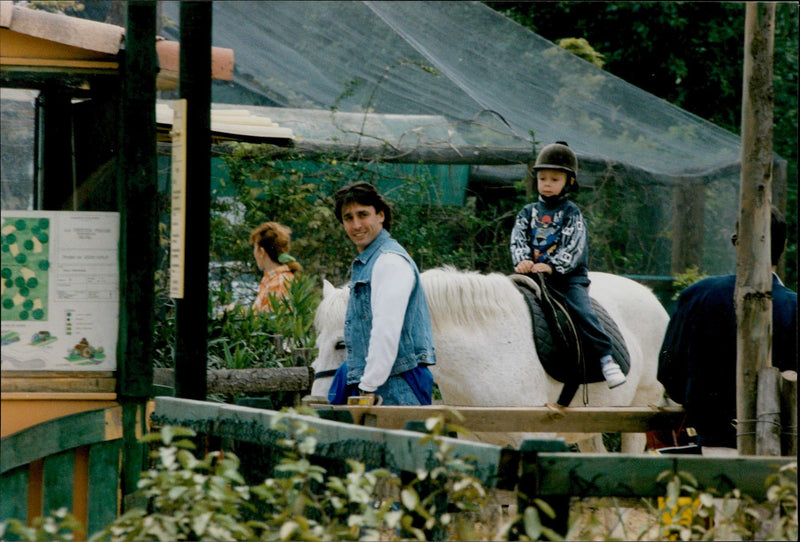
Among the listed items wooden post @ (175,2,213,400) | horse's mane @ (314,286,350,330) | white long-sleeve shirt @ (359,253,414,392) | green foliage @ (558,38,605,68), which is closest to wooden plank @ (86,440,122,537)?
wooden post @ (175,2,213,400)

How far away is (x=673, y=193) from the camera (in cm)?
1062

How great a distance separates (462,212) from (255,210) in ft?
6.06

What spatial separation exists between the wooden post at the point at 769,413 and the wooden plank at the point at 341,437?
1.07 m

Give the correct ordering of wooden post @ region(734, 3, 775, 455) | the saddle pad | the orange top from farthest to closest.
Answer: the orange top, the saddle pad, wooden post @ region(734, 3, 775, 455)

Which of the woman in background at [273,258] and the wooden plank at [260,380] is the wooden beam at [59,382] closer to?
the wooden plank at [260,380]

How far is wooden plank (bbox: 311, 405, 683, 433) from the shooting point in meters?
4.09

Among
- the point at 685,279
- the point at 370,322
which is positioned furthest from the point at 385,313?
the point at 685,279

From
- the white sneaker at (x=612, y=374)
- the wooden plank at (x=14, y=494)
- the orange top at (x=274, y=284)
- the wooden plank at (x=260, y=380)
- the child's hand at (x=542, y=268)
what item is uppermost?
the child's hand at (x=542, y=268)

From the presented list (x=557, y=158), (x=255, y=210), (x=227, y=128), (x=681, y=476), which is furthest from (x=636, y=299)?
(x=681, y=476)

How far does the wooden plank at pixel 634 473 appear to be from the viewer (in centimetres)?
268

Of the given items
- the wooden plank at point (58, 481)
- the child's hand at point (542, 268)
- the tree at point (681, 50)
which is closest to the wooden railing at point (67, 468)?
the wooden plank at point (58, 481)

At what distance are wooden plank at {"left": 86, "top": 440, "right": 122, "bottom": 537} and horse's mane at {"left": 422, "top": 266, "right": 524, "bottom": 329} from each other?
84.8 inches

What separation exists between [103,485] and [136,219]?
3.00 feet

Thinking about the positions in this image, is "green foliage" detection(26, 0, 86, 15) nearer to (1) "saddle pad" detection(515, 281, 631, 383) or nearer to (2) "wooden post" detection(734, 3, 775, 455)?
(1) "saddle pad" detection(515, 281, 631, 383)
